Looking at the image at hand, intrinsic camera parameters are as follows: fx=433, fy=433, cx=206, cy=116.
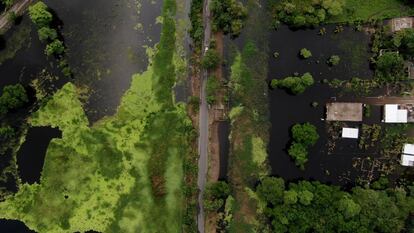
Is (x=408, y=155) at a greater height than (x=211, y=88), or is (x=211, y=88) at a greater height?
(x=211, y=88)

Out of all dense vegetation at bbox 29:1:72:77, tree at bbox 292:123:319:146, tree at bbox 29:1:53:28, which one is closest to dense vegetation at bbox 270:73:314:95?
tree at bbox 292:123:319:146

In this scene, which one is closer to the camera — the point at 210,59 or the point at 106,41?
the point at 210,59

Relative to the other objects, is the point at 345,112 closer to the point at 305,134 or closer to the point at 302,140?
the point at 305,134

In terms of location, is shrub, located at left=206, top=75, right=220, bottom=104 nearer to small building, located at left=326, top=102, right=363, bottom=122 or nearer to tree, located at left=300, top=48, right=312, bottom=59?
tree, located at left=300, top=48, right=312, bottom=59

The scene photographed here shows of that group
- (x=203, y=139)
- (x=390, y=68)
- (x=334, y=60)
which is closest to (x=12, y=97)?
(x=203, y=139)

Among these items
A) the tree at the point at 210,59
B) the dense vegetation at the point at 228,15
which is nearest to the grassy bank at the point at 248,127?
the dense vegetation at the point at 228,15
